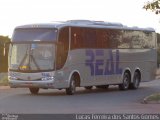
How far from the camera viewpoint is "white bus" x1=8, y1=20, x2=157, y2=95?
30.2 metres

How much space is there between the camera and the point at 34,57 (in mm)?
30391

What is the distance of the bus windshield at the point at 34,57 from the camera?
98.9ft

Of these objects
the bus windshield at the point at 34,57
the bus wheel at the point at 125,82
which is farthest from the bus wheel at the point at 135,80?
the bus windshield at the point at 34,57

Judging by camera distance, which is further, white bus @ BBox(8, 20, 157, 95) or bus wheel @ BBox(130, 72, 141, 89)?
bus wheel @ BBox(130, 72, 141, 89)

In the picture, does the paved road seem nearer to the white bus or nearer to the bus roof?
the white bus

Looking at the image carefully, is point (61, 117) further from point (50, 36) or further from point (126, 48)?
point (126, 48)

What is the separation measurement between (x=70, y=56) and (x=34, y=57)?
161 cm

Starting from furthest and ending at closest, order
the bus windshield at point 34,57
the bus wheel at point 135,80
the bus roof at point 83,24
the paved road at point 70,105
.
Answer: the bus wheel at point 135,80, the bus roof at point 83,24, the bus windshield at point 34,57, the paved road at point 70,105

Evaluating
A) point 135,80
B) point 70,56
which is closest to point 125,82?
point 135,80

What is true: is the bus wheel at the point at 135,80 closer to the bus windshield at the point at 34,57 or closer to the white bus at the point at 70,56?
the white bus at the point at 70,56

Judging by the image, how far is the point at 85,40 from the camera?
106 ft

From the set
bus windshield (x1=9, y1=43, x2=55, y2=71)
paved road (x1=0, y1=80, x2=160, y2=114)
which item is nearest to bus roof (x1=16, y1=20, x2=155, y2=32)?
Answer: bus windshield (x1=9, y1=43, x2=55, y2=71)

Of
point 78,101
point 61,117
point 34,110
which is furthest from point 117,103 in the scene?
point 61,117

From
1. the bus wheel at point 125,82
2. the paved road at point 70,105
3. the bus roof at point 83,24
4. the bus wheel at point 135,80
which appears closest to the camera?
the paved road at point 70,105
